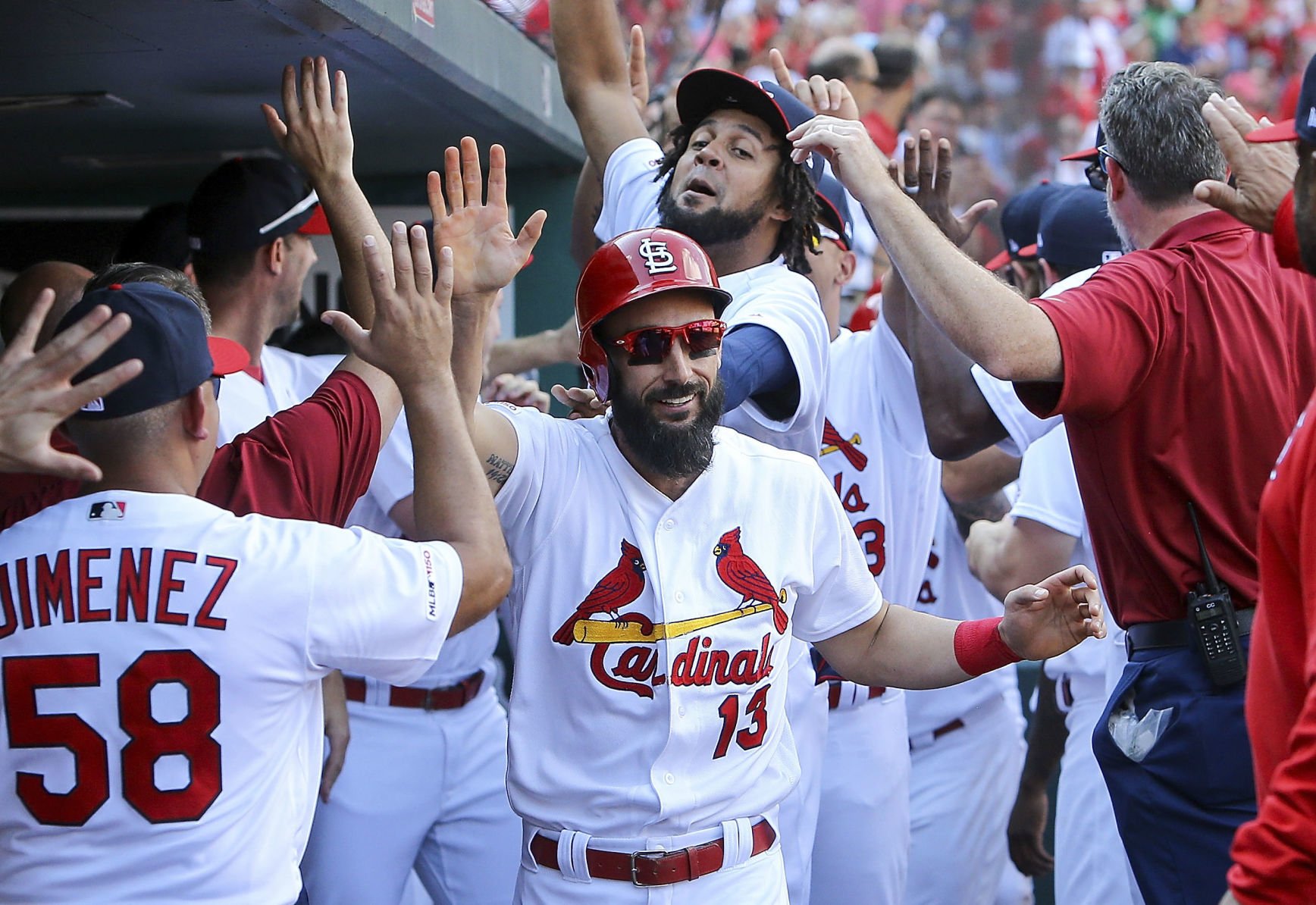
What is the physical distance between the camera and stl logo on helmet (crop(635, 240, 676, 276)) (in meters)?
2.56

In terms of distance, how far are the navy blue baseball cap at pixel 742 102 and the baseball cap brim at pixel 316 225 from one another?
95cm

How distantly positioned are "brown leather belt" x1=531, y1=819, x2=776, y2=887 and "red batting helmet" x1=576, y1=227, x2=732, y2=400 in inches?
33.2

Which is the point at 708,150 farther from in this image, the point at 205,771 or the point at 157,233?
the point at 205,771

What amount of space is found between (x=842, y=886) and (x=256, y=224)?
2.20 metres

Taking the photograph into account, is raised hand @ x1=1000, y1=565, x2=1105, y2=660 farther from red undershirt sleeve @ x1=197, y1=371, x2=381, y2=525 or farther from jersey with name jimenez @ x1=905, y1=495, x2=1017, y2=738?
jersey with name jimenez @ x1=905, y1=495, x2=1017, y2=738

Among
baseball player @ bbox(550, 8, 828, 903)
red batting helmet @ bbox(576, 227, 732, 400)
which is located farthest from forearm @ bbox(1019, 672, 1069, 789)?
red batting helmet @ bbox(576, 227, 732, 400)

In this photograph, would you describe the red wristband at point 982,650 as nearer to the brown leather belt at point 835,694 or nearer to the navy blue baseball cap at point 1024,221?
the brown leather belt at point 835,694

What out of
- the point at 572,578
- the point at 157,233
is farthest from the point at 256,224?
the point at 572,578

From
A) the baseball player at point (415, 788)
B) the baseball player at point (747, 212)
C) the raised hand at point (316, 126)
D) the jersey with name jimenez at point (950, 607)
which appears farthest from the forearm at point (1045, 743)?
the raised hand at point (316, 126)

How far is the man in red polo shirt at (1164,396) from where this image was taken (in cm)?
243

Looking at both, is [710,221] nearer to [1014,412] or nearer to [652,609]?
[1014,412]

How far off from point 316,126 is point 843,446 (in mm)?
1665

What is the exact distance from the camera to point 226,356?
2.30 metres

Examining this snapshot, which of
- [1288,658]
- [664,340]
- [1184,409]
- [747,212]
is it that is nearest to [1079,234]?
[747,212]
